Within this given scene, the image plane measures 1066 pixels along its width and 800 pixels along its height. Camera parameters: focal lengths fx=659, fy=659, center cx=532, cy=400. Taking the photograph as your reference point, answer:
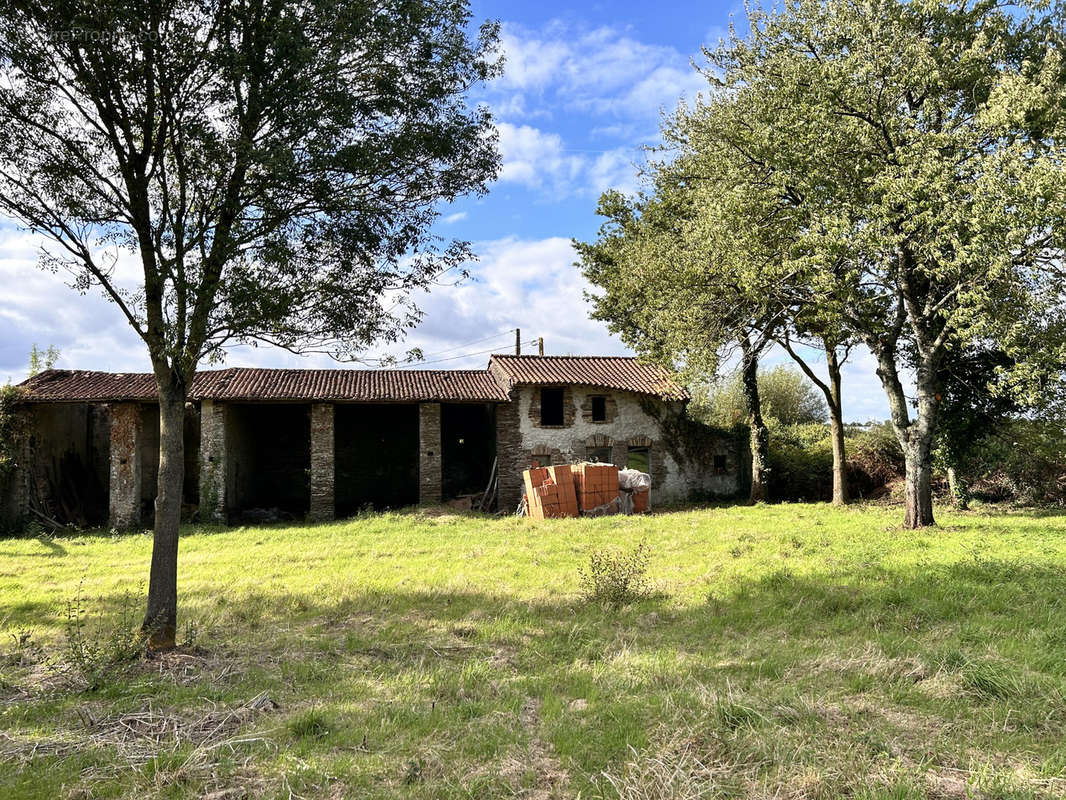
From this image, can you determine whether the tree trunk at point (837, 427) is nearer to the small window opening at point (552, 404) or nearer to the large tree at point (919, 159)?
the large tree at point (919, 159)

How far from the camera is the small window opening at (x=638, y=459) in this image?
24.8 m

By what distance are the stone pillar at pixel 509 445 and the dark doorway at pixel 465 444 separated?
3784 millimetres

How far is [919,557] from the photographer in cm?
1177

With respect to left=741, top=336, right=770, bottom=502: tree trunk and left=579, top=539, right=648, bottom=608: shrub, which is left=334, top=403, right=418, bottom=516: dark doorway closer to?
left=741, top=336, right=770, bottom=502: tree trunk

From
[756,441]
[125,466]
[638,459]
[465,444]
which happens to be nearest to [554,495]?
[638,459]

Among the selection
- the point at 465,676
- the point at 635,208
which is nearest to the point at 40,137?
the point at 465,676

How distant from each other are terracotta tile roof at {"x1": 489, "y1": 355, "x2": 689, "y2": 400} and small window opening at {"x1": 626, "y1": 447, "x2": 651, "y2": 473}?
2221mm

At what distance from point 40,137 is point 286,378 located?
16.3 m

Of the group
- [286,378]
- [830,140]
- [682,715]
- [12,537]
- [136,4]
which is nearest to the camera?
[682,715]

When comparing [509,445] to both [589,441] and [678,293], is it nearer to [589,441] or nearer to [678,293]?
[589,441]

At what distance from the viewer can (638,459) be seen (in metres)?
25.0

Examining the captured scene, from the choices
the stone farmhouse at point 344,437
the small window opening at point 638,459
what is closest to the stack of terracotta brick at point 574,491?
the stone farmhouse at point 344,437

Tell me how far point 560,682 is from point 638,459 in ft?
62.4

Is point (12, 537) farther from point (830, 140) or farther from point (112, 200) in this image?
point (830, 140)
